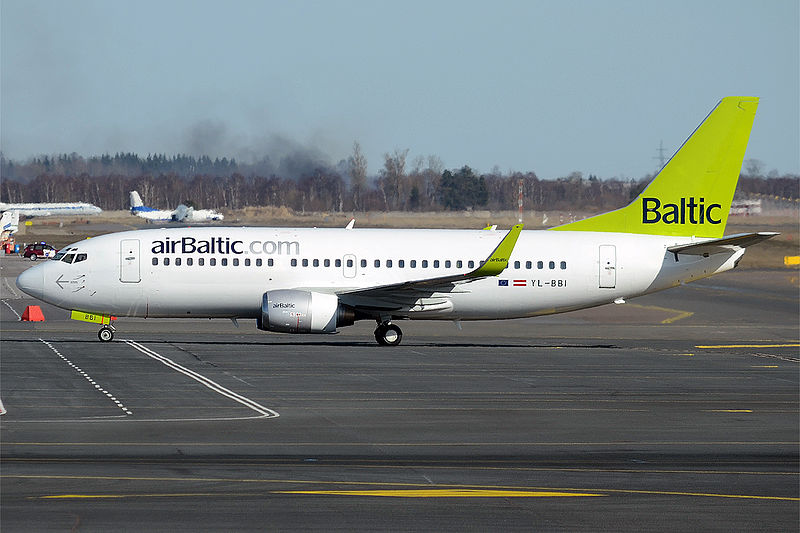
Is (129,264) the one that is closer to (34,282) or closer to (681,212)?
(34,282)

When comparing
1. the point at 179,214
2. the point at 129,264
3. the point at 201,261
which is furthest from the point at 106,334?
the point at 179,214

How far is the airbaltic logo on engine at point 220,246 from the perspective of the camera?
39188 mm

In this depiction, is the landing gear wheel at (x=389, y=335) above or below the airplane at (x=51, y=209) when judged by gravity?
below

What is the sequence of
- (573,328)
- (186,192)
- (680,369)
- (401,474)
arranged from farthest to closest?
(186,192) → (573,328) → (680,369) → (401,474)

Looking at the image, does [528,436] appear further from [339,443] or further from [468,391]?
[468,391]

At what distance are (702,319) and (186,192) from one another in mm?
151579

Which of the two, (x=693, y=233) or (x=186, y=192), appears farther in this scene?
(x=186, y=192)

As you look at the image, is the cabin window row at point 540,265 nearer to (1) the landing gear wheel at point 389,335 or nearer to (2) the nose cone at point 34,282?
(1) the landing gear wheel at point 389,335

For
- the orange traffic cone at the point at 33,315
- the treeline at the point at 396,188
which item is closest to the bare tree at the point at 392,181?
the treeline at the point at 396,188

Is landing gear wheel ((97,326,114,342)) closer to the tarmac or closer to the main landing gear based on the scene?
the main landing gear

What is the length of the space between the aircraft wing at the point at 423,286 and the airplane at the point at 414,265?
0.15 feet

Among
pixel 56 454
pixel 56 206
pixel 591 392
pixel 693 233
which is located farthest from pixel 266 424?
pixel 56 206

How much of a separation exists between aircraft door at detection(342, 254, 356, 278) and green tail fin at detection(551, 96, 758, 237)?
7606mm

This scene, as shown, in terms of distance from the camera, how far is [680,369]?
34.6 m
